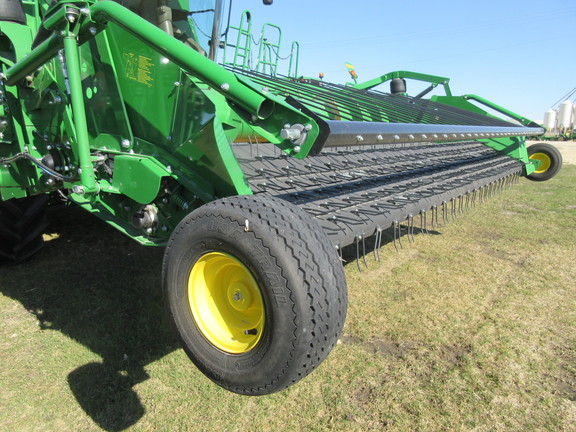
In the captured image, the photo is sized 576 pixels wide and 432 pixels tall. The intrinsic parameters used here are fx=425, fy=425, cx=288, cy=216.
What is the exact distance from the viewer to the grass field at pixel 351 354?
2012mm

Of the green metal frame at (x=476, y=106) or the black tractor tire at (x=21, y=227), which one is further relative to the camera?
the green metal frame at (x=476, y=106)

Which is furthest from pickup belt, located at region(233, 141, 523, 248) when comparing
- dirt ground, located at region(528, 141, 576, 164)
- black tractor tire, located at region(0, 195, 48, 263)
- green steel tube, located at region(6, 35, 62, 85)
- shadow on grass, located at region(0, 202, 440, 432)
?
dirt ground, located at region(528, 141, 576, 164)

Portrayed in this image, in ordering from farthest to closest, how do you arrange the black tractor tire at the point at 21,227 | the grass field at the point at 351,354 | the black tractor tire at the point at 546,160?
the black tractor tire at the point at 546,160 < the black tractor tire at the point at 21,227 < the grass field at the point at 351,354

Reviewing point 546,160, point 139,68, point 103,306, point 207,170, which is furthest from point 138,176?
point 546,160

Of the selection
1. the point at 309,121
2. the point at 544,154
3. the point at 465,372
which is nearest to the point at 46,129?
the point at 309,121

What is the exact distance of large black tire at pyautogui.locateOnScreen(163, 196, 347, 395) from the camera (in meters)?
1.44

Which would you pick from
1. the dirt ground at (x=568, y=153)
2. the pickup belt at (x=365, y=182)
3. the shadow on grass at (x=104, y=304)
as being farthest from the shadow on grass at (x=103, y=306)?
the dirt ground at (x=568, y=153)

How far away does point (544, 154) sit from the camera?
22.0 feet

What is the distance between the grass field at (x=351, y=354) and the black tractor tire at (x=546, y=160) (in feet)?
10.1

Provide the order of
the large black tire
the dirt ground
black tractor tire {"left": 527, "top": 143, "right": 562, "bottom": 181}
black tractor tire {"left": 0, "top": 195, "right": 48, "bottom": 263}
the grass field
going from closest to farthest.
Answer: the large black tire, the grass field, black tractor tire {"left": 0, "top": 195, "right": 48, "bottom": 263}, black tractor tire {"left": 527, "top": 143, "right": 562, "bottom": 181}, the dirt ground

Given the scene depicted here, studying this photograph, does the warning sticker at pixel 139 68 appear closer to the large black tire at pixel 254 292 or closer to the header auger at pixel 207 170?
the header auger at pixel 207 170

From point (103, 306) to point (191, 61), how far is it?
6.61ft

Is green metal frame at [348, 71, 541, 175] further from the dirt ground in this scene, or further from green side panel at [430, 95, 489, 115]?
the dirt ground

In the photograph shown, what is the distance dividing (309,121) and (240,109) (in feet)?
1.00
